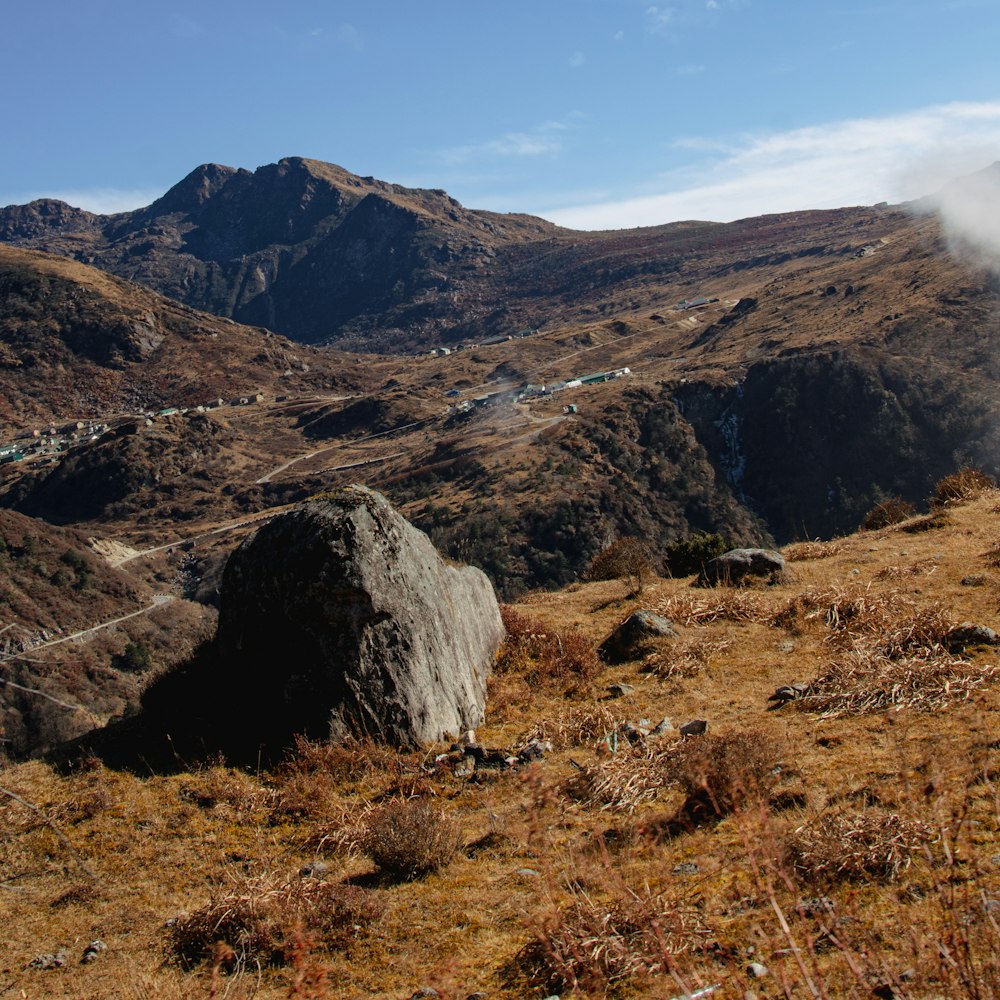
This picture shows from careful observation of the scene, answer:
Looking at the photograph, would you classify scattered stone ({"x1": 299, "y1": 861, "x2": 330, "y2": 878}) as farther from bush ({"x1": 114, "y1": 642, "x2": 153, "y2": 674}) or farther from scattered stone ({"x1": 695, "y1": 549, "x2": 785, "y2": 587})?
bush ({"x1": 114, "y1": 642, "x2": 153, "y2": 674})

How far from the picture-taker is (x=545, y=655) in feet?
40.9

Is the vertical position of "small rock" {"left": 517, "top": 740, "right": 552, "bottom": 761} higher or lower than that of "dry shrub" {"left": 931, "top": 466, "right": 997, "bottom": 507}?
lower

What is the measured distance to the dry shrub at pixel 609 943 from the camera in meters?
4.66

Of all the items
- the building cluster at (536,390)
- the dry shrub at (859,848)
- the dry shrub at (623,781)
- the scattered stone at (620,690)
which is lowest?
the scattered stone at (620,690)

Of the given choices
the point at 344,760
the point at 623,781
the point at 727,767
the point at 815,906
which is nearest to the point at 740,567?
the point at 623,781

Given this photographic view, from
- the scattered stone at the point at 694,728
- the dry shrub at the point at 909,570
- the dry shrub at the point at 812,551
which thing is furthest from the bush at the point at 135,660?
the scattered stone at the point at 694,728

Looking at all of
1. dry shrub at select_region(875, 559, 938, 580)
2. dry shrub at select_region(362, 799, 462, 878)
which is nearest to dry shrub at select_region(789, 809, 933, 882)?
dry shrub at select_region(362, 799, 462, 878)

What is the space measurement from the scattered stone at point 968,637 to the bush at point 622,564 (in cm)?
747

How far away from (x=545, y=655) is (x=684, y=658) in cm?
215

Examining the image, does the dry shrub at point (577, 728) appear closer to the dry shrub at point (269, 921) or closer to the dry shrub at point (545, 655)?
the dry shrub at point (545, 655)

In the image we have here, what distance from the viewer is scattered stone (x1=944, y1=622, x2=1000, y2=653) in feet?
30.8

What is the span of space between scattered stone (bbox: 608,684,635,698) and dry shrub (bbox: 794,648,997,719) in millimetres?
2223

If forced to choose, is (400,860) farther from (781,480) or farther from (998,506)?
(781,480)

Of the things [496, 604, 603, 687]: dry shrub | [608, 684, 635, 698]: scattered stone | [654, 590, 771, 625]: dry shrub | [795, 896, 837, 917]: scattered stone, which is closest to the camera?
[795, 896, 837, 917]: scattered stone
